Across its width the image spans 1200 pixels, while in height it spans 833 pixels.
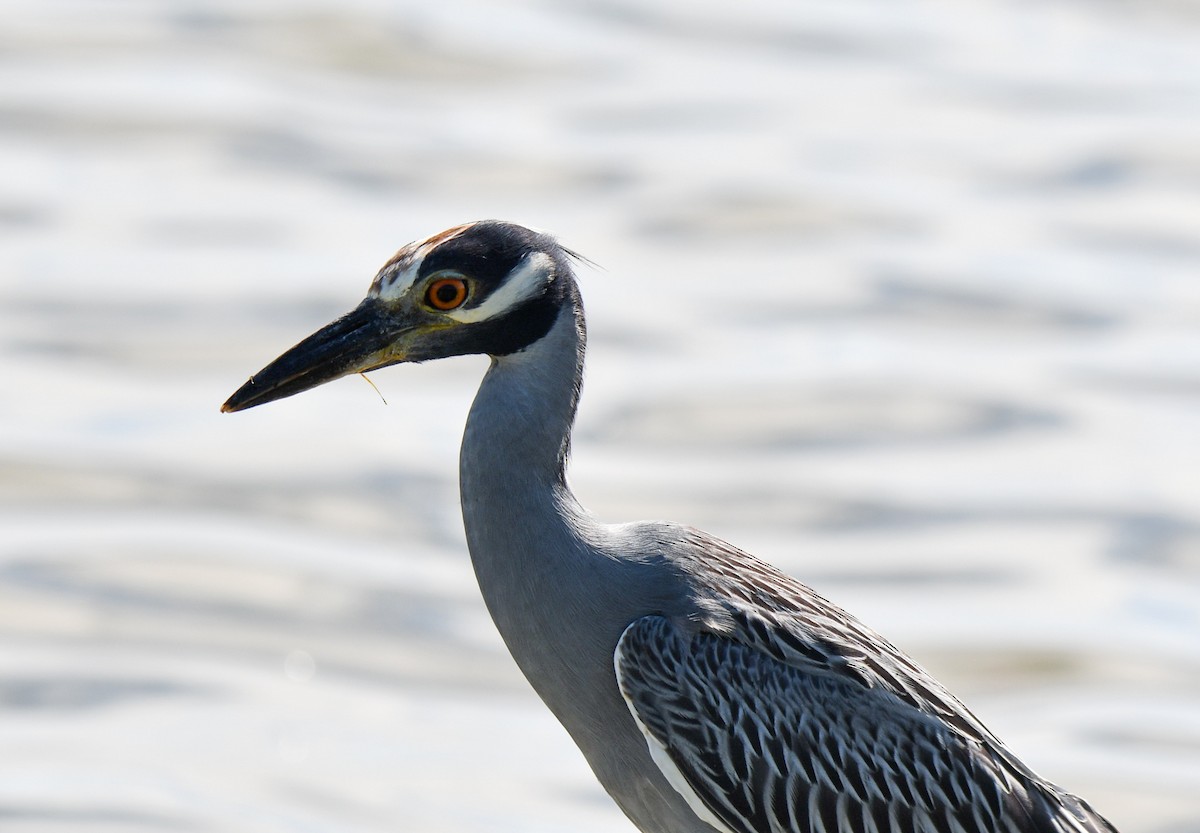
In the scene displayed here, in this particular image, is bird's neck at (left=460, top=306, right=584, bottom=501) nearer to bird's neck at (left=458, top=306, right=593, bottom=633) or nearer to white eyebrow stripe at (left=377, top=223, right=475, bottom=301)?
bird's neck at (left=458, top=306, right=593, bottom=633)

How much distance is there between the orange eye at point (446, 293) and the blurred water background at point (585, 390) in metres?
5.06

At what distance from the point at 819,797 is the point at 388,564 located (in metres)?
6.96

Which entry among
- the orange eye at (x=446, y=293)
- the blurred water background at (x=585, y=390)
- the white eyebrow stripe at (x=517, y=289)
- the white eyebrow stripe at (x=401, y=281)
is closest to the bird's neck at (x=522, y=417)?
the white eyebrow stripe at (x=517, y=289)

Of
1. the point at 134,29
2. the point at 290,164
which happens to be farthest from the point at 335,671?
the point at 134,29

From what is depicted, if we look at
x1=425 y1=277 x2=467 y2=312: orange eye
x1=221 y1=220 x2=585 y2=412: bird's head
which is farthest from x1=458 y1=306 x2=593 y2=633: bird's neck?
x1=425 y1=277 x2=467 y2=312: orange eye

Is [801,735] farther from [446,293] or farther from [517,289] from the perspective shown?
[446,293]

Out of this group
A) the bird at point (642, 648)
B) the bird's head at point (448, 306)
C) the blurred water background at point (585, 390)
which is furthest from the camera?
the blurred water background at point (585, 390)

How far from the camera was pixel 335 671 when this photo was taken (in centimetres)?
1382

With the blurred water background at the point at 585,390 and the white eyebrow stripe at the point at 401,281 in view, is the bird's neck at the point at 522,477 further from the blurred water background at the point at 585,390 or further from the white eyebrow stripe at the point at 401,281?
the blurred water background at the point at 585,390

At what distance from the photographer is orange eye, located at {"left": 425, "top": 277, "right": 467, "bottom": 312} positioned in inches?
310

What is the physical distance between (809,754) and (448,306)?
7.38 ft

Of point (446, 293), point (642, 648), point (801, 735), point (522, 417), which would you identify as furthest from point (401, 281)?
point (801, 735)

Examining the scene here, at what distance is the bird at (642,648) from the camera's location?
7973 mm

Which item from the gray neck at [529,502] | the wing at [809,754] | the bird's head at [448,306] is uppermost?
the bird's head at [448,306]
